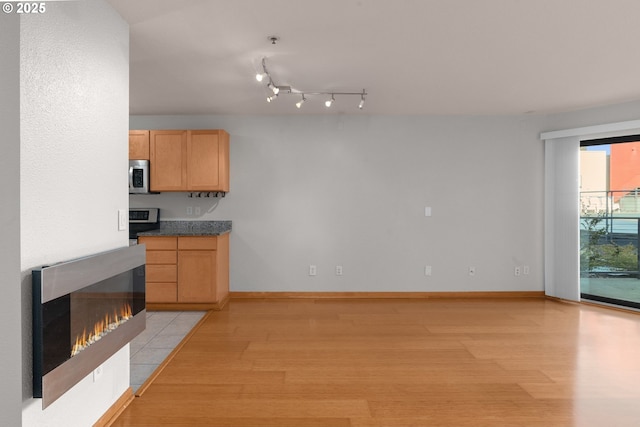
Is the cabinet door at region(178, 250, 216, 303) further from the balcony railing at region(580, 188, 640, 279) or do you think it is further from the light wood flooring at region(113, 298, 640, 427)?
the balcony railing at region(580, 188, 640, 279)

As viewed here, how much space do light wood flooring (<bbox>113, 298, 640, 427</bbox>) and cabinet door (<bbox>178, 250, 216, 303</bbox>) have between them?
Answer: 49 cm

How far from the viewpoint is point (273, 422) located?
2.23 m

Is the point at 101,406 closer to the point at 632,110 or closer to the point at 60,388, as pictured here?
A: the point at 60,388

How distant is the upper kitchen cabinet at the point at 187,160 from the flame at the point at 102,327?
2665mm

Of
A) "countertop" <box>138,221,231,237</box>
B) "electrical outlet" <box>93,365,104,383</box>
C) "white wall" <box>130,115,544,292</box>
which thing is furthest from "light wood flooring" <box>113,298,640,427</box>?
"countertop" <box>138,221,231,237</box>

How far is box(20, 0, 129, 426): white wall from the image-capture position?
1613 millimetres

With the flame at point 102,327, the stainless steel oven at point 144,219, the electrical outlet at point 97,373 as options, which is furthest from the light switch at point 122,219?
the stainless steel oven at point 144,219

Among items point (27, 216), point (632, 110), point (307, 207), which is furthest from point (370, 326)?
point (632, 110)

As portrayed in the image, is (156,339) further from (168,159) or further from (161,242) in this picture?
(168,159)

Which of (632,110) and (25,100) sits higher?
(632,110)

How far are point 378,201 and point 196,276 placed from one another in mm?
2604

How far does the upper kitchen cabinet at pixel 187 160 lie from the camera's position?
4836 millimetres

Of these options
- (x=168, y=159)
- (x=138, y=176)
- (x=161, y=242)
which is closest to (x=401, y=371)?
(x=161, y=242)

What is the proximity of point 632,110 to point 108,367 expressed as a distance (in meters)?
6.00
